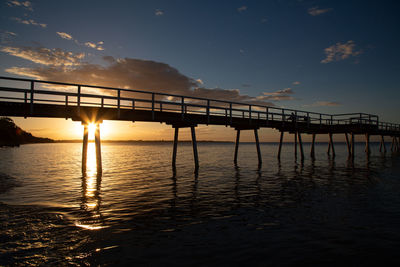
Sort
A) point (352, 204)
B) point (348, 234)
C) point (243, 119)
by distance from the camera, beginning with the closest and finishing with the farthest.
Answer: point (348, 234) → point (352, 204) → point (243, 119)

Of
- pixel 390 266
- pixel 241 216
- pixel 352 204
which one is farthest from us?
pixel 352 204

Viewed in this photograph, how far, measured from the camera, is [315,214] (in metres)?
7.71

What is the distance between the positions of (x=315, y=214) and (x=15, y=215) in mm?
9567

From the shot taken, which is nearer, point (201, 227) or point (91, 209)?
point (201, 227)

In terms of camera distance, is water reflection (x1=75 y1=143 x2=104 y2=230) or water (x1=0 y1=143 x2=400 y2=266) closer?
water (x1=0 y1=143 x2=400 y2=266)

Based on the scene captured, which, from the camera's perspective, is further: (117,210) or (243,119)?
(243,119)

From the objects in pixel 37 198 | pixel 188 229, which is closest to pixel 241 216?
pixel 188 229

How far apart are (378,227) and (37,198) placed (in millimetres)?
12309

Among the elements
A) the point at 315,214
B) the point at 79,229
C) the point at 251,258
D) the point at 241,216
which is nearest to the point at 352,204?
the point at 315,214

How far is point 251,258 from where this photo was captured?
4840 millimetres

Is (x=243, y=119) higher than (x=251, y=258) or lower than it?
higher

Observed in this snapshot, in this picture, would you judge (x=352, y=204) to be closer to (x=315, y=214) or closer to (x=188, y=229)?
(x=315, y=214)

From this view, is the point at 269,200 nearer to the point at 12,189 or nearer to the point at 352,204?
the point at 352,204

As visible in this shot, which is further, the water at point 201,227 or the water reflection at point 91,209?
the water reflection at point 91,209
